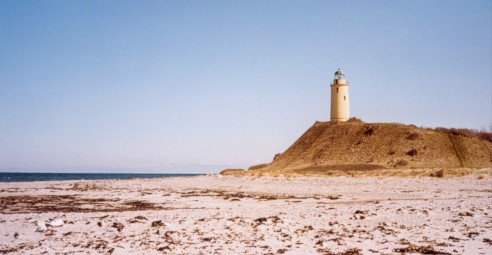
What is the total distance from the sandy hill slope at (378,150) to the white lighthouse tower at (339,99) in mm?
1776

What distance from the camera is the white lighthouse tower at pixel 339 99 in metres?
64.0

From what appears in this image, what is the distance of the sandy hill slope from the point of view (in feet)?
159

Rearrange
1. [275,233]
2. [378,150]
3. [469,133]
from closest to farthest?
[275,233]
[378,150]
[469,133]

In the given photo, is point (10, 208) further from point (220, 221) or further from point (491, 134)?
point (491, 134)

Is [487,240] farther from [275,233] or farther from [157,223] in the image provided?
[157,223]

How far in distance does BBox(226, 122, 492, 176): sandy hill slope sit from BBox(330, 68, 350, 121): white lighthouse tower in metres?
1.78

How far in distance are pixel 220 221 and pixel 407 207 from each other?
20.3ft

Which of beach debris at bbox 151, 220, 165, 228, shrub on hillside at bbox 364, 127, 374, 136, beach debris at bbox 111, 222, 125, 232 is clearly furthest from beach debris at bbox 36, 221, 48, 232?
shrub on hillside at bbox 364, 127, 374, 136

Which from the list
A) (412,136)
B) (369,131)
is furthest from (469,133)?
(369,131)

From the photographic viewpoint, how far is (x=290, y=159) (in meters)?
60.7

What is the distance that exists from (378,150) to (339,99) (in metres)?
12.2

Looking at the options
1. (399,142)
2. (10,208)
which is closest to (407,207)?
(10,208)

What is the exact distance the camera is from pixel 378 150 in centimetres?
5478

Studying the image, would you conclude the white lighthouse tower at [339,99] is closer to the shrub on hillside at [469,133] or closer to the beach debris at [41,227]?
the shrub on hillside at [469,133]
